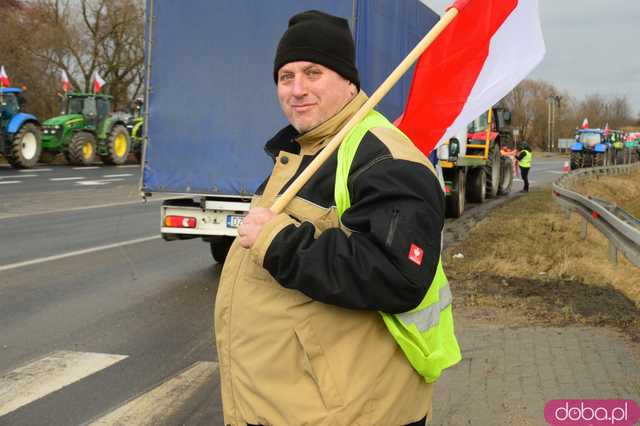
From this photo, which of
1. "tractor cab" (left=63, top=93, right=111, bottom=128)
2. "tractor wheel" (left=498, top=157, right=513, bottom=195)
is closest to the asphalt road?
"tractor wheel" (left=498, top=157, right=513, bottom=195)

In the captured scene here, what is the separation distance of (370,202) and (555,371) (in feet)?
11.3

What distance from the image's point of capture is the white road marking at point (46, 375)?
4781mm

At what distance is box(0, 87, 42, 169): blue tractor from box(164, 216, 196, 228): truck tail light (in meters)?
18.7

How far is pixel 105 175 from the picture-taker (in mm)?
25500

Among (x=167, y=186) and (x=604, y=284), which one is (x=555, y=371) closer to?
(x=604, y=284)

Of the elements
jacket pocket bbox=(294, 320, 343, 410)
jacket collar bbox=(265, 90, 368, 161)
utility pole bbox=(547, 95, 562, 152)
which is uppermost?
utility pole bbox=(547, 95, 562, 152)

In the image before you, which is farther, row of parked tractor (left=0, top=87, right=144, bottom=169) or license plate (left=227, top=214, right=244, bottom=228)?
row of parked tractor (left=0, top=87, right=144, bottom=169)

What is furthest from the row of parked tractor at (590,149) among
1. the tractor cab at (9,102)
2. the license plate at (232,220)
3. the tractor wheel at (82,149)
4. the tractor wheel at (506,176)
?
the license plate at (232,220)

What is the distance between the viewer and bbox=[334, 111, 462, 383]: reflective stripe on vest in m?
1.96

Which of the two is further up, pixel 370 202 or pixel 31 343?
pixel 370 202

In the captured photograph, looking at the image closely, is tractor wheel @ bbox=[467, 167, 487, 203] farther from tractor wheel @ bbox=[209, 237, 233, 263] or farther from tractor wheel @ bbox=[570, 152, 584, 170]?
tractor wheel @ bbox=[570, 152, 584, 170]

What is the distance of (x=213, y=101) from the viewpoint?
8250 millimetres

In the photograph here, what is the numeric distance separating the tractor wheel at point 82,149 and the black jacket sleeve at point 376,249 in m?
28.7

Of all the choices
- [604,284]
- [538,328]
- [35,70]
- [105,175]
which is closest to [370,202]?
[538,328]
